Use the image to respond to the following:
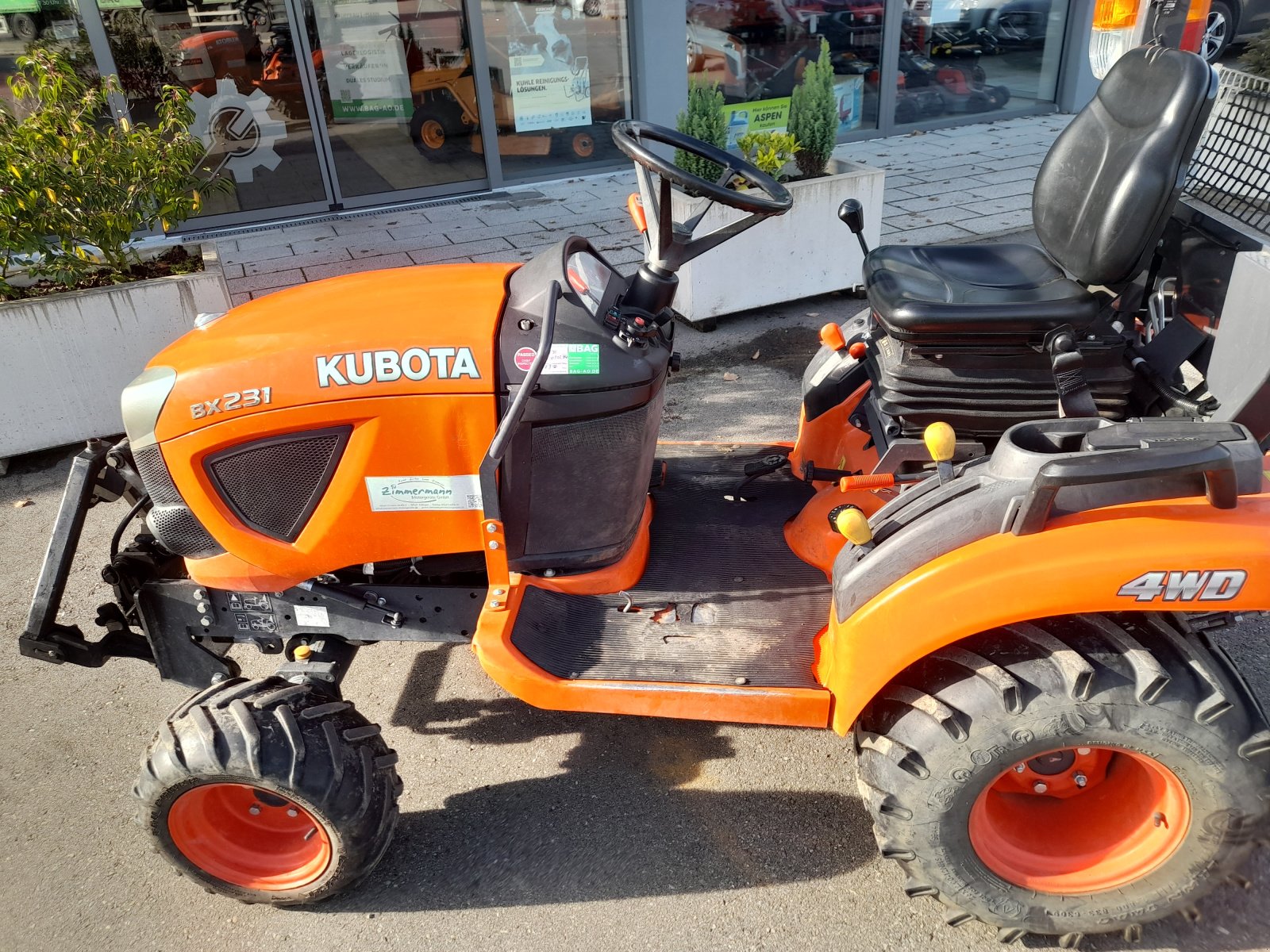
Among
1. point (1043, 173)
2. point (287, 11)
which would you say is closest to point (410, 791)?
point (1043, 173)

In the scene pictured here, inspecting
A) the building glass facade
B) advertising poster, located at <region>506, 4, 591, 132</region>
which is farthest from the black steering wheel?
advertising poster, located at <region>506, 4, 591, 132</region>

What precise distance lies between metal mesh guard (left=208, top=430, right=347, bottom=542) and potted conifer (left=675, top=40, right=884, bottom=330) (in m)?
3.24

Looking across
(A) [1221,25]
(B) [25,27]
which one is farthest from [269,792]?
(A) [1221,25]

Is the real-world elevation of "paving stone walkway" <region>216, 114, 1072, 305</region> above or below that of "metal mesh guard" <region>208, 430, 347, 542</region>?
below

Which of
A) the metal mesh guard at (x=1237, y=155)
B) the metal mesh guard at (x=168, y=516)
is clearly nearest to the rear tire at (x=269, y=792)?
the metal mesh guard at (x=168, y=516)

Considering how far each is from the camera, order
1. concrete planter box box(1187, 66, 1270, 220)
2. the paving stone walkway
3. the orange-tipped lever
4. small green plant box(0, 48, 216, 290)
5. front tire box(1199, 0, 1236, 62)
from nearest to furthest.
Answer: concrete planter box box(1187, 66, 1270, 220), the orange-tipped lever, small green plant box(0, 48, 216, 290), the paving stone walkway, front tire box(1199, 0, 1236, 62)

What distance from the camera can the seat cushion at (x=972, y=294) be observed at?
2611mm

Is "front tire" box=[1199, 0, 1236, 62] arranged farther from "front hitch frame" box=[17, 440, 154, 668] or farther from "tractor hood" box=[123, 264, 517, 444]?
"front hitch frame" box=[17, 440, 154, 668]

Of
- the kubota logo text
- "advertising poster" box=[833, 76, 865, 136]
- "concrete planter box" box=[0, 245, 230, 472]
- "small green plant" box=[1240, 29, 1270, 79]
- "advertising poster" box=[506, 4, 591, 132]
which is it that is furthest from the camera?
"advertising poster" box=[833, 76, 865, 136]

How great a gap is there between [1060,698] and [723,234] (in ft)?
3.88

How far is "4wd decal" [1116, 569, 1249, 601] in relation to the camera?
5.61 ft

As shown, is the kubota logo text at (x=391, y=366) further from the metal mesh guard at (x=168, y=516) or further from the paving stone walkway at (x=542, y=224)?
the paving stone walkway at (x=542, y=224)

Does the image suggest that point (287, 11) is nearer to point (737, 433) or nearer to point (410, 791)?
point (737, 433)

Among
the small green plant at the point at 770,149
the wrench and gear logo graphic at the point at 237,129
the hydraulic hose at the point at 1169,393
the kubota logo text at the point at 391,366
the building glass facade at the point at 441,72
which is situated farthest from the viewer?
the wrench and gear logo graphic at the point at 237,129
